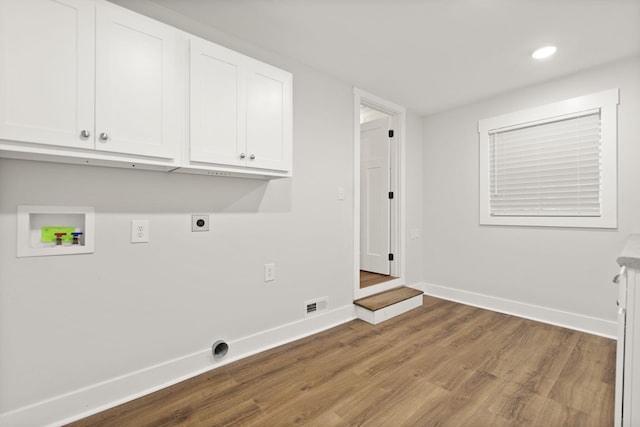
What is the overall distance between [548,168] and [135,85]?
354 cm

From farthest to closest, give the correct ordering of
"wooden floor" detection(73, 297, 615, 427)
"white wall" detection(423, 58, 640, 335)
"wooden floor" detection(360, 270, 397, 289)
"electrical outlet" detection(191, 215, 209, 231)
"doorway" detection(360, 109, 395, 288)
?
"doorway" detection(360, 109, 395, 288), "wooden floor" detection(360, 270, 397, 289), "white wall" detection(423, 58, 640, 335), "electrical outlet" detection(191, 215, 209, 231), "wooden floor" detection(73, 297, 615, 427)

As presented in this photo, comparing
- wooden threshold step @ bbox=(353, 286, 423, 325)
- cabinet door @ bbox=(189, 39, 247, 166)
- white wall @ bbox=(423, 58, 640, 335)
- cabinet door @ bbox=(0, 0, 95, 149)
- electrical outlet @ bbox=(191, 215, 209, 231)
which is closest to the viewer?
cabinet door @ bbox=(0, 0, 95, 149)

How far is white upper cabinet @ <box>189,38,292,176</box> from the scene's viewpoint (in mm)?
1710

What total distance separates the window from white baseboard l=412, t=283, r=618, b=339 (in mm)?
867

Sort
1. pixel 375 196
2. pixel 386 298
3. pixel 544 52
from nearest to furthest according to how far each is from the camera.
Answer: pixel 544 52 < pixel 386 298 < pixel 375 196

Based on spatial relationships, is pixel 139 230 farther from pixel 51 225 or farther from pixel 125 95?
pixel 125 95

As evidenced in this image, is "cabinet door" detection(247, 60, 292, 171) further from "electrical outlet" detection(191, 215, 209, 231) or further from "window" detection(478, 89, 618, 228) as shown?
"window" detection(478, 89, 618, 228)

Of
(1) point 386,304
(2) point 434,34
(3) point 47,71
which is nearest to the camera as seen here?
(3) point 47,71

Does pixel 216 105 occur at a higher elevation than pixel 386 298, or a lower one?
higher

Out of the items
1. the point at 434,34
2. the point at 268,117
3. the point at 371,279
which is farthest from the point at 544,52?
the point at 371,279

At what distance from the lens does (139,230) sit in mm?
1779

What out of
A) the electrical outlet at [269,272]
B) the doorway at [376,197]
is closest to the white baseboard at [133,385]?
the electrical outlet at [269,272]

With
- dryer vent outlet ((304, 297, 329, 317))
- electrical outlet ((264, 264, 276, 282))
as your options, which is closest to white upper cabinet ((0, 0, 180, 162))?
electrical outlet ((264, 264, 276, 282))

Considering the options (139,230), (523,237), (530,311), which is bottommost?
(530,311)
